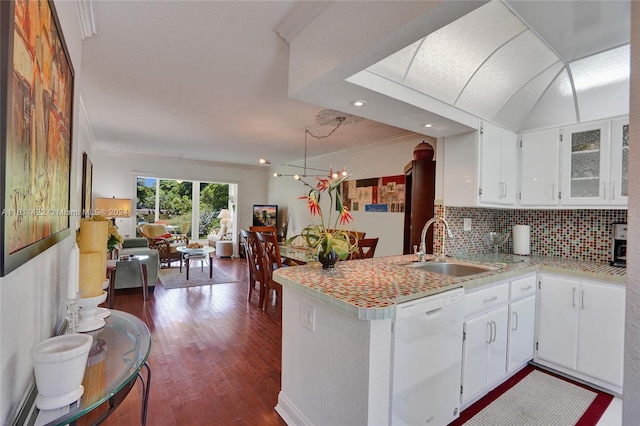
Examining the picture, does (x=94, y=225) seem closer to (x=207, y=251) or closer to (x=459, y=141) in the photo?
(x=459, y=141)

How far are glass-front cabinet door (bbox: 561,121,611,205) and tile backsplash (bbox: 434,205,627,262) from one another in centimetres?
33

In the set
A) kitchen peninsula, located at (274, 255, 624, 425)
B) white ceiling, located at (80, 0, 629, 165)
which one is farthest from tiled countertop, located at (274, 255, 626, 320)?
white ceiling, located at (80, 0, 629, 165)

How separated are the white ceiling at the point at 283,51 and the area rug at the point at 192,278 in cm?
277

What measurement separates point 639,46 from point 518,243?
9.68 ft

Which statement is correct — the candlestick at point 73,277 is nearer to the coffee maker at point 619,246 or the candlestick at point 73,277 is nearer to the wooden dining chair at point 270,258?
the wooden dining chair at point 270,258

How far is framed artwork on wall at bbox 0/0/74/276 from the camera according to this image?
0.61m

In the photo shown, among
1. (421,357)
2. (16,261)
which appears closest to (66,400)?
(16,261)

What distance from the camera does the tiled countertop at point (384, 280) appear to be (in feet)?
4.50

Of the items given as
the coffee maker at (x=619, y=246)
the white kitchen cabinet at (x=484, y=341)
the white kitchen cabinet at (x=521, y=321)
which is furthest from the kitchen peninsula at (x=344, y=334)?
the coffee maker at (x=619, y=246)

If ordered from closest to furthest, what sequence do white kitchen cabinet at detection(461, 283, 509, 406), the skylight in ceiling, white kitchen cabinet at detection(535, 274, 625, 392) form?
the skylight in ceiling, white kitchen cabinet at detection(461, 283, 509, 406), white kitchen cabinet at detection(535, 274, 625, 392)

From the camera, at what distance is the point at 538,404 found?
2.06 m

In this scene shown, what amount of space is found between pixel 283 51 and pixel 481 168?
191cm

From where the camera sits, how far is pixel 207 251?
5566 millimetres

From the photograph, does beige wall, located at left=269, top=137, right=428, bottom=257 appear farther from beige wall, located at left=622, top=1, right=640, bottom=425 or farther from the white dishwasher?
beige wall, located at left=622, top=1, right=640, bottom=425
